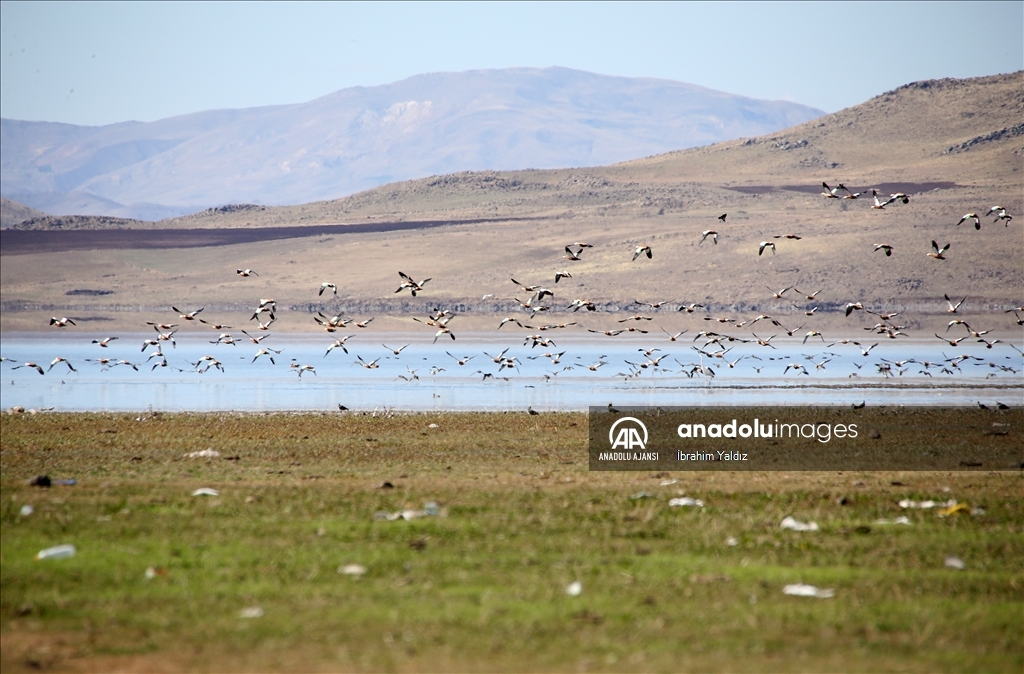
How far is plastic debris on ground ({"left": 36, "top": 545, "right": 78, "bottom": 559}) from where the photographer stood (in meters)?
11.4

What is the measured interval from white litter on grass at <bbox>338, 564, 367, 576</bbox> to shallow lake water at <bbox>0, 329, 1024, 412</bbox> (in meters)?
21.9

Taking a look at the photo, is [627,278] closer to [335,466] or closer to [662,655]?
A: [335,466]

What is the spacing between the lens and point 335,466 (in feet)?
64.4

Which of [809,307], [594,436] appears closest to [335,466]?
[594,436]

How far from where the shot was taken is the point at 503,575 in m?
11.1

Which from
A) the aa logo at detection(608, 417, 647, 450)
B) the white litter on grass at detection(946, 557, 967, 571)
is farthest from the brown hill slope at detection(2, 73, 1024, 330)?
the white litter on grass at detection(946, 557, 967, 571)

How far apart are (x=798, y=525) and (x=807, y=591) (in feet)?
9.34

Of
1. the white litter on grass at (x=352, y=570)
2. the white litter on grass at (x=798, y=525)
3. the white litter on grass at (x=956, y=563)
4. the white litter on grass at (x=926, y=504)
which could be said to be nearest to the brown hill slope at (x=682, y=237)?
the white litter on grass at (x=926, y=504)

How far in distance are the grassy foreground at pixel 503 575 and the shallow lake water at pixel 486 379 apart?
18.2 metres

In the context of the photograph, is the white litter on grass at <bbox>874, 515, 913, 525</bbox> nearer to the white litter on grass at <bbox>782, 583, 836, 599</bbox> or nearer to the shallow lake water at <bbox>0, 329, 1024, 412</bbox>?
the white litter on grass at <bbox>782, 583, 836, 599</bbox>

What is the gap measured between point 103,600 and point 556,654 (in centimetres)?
405

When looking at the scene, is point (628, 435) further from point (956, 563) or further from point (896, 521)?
point (956, 563)

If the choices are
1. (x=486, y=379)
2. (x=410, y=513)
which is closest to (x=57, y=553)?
(x=410, y=513)

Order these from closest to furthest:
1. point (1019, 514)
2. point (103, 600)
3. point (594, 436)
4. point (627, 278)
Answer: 1. point (103, 600)
2. point (1019, 514)
3. point (594, 436)
4. point (627, 278)
